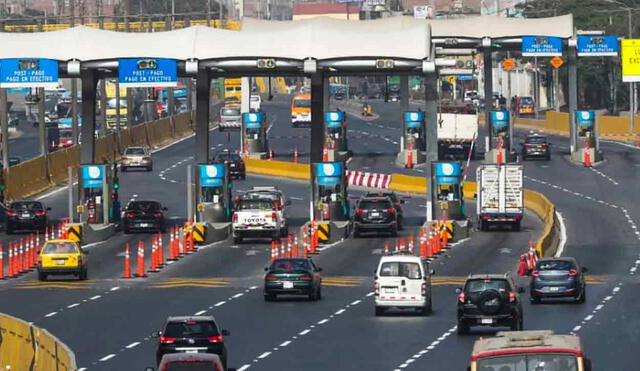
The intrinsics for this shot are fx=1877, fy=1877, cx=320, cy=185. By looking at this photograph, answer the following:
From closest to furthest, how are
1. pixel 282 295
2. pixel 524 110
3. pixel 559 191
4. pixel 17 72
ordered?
1. pixel 282 295
2. pixel 17 72
3. pixel 559 191
4. pixel 524 110

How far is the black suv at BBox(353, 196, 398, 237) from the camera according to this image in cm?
7219

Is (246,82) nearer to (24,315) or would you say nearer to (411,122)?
(411,122)

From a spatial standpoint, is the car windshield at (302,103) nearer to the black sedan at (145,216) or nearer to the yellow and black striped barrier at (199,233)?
the black sedan at (145,216)

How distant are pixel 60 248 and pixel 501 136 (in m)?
53.7

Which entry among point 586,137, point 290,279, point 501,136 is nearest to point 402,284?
point 290,279

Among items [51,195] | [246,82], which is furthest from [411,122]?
[51,195]

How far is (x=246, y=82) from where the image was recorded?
122000 millimetres

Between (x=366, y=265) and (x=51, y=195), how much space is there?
33.7 metres

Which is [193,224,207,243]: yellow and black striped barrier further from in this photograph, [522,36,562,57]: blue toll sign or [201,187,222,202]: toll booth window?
[522,36,562,57]: blue toll sign

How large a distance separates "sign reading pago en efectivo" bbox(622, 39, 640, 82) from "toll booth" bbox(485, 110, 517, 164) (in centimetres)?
1223

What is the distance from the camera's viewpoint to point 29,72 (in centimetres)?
7525

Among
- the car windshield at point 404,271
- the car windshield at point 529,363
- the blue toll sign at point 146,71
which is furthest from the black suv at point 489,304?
the blue toll sign at point 146,71

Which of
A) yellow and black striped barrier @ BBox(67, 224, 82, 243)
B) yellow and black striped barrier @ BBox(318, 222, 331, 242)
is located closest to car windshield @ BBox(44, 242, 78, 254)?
yellow and black striped barrier @ BBox(67, 224, 82, 243)

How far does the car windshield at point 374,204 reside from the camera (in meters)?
72.2
